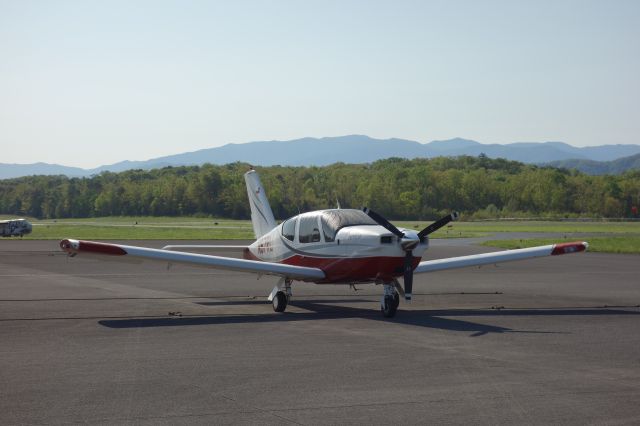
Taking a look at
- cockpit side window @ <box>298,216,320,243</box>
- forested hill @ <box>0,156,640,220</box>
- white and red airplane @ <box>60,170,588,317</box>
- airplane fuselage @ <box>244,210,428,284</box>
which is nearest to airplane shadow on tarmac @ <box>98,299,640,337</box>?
white and red airplane @ <box>60,170,588,317</box>

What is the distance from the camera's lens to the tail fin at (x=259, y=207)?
79.5 ft

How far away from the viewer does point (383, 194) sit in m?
107

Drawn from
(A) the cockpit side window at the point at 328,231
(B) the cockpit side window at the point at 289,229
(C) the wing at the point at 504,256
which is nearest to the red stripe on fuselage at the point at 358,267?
(A) the cockpit side window at the point at 328,231

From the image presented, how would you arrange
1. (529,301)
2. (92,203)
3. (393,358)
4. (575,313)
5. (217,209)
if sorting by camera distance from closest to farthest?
(393,358) → (575,313) → (529,301) → (217,209) → (92,203)

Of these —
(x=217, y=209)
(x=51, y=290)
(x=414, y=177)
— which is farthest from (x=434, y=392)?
(x=217, y=209)

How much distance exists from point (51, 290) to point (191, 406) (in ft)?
56.5

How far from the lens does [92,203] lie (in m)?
162

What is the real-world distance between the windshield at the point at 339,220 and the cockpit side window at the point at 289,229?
48.7 inches

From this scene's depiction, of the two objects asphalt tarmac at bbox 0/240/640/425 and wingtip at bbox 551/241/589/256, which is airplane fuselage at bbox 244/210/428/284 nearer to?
asphalt tarmac at bbox 0/240/640/425

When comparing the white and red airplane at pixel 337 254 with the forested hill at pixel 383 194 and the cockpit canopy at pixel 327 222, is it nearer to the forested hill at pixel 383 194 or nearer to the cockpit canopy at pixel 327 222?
the cockpit canopy at pixel 327 222

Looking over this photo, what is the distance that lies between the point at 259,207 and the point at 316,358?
12.1m

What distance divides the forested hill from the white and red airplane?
6092 cm

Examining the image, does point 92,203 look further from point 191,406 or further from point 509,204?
point 191,406

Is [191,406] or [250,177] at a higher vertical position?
[250,177]
